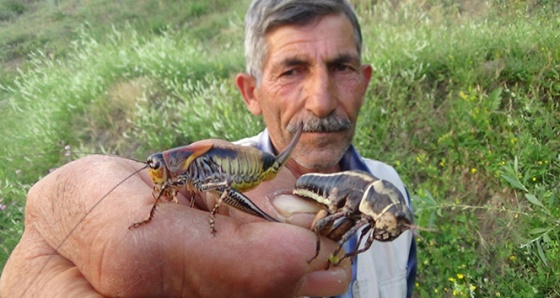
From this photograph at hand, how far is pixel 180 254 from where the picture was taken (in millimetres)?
769

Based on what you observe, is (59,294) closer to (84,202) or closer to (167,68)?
(84,202)

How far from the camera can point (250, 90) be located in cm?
237

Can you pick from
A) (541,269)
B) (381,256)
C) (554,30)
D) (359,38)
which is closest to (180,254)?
(381,256)

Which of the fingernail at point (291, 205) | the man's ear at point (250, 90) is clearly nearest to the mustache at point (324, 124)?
the man's ear at point (250, 90)

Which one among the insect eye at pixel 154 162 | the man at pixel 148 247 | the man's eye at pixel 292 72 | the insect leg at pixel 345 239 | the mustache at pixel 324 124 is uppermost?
the insect eye at pixel 154 162

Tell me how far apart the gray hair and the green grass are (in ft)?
2.98

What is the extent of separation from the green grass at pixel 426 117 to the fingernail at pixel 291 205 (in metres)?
1.00

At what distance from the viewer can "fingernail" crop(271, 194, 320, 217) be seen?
0.97 metres

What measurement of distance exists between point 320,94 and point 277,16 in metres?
0.40

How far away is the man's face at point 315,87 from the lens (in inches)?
78.1

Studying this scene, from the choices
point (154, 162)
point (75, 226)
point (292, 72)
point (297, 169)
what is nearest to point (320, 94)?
point (292, 72)

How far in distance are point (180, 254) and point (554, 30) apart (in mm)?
3563

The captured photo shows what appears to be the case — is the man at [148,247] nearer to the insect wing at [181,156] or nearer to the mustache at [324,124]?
the insect wing at [181,156]

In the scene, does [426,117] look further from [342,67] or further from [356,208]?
[356,208]
